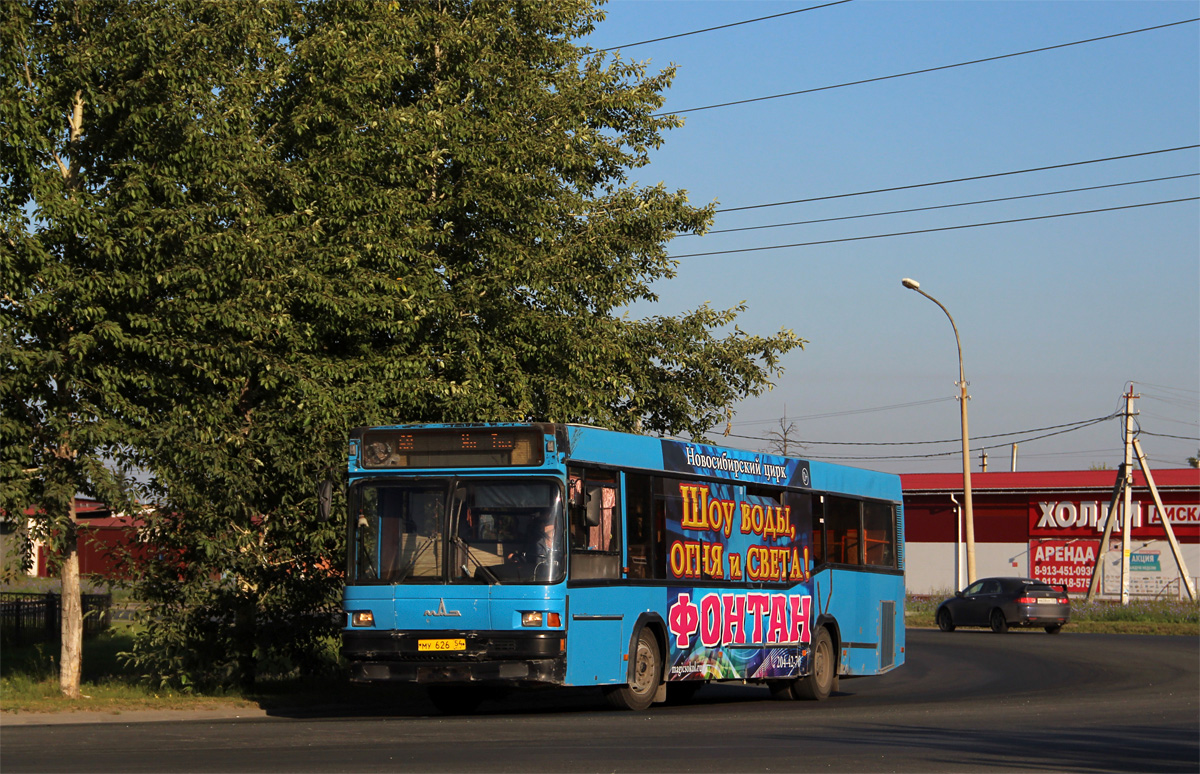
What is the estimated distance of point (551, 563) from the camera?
1400 cm

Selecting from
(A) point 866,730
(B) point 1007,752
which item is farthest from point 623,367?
(B) point 1007,752

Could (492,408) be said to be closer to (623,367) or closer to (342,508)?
(342,508)

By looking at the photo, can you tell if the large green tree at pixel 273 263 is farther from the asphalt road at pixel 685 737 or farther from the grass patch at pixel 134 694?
the asphalt road at pixel 685 737

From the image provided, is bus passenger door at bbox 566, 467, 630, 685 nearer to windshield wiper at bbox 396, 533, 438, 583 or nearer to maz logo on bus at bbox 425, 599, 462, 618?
maz logo on bus at bbox 425, 599, 462, 618

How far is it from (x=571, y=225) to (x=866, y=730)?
35.3 ft

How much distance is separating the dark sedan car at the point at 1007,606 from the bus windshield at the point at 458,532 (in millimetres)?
26585

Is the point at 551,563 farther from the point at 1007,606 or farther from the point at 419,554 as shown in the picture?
the point at 1007,606

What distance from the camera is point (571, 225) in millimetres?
22250

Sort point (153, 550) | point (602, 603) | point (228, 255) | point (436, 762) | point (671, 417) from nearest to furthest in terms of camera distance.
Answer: point (436, 762) → point (602, 603) → point (228, 255) → point (153, 550) → point (671, 417)

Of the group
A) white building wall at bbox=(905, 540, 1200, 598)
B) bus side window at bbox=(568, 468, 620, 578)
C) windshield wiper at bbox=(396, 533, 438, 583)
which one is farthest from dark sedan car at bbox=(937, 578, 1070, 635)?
windshield wiper at bbox=(396, 533, 438, 583)

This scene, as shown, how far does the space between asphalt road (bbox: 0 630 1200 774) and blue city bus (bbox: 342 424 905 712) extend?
59cm

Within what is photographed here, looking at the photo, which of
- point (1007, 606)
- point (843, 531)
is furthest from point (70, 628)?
point (1007, 606)

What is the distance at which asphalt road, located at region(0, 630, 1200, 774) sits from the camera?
10703mm

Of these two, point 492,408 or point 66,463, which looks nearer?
point 66,463
